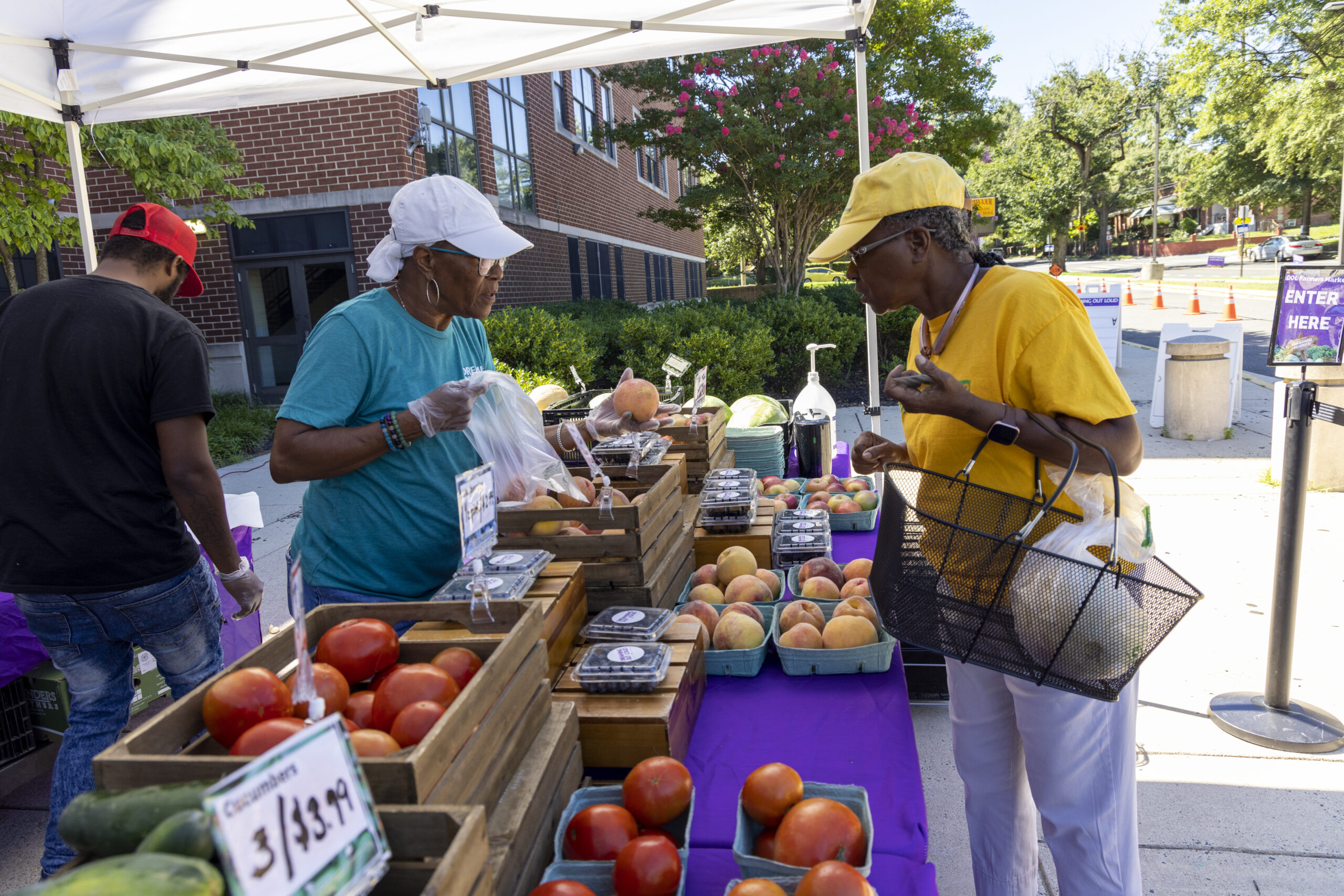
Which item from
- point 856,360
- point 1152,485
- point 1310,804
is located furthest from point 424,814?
point 856,360

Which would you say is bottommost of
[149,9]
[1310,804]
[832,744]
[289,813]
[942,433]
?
[1310,804]

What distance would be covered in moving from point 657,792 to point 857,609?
1.25m

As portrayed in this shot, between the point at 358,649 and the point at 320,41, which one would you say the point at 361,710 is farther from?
the point at 320,41

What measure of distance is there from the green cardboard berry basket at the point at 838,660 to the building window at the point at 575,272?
1477 cm

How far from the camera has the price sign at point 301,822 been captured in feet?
2.70

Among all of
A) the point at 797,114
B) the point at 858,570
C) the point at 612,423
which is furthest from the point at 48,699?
the point at 797,114

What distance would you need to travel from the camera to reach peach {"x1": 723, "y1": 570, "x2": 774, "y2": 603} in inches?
118

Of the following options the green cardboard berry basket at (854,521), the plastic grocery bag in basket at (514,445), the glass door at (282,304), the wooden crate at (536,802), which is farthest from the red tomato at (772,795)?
the glass door at (282,304)

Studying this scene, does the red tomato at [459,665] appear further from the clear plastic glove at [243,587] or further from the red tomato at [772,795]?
the clear plastic glove at [243,587]

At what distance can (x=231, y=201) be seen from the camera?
10.9 meters

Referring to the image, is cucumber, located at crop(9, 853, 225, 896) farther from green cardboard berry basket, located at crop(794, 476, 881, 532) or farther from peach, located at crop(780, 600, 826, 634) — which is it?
green cardboard berry basket, located at crop(794, 476, 881, 532)

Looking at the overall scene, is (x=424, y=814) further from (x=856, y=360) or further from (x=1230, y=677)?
(x=856, y=360)

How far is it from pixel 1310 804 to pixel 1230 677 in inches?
41.7

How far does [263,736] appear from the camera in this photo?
4.03 ft
